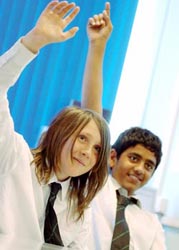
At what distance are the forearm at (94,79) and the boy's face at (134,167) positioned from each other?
0.80 ft

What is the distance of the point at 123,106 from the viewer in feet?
7.11

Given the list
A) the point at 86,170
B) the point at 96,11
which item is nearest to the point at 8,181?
the point at 86,170

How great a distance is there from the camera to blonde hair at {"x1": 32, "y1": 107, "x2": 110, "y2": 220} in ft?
4.25

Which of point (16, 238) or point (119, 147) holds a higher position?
point (119, 147)

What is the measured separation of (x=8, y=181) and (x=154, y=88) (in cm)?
120

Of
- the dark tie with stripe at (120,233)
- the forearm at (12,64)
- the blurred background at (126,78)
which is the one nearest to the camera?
the forearm at (12,64)

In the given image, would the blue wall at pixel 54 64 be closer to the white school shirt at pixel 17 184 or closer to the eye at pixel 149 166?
the eye at pixel 149 166

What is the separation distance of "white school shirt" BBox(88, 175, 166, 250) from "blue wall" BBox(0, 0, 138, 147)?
0.61 meters

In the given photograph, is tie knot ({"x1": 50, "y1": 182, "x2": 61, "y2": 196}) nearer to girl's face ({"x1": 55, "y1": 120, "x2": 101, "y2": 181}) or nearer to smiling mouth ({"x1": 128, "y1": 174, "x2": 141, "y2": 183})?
girl's face ({"x1": 55, "y1": 120, "x2": 101, "y2": 181})

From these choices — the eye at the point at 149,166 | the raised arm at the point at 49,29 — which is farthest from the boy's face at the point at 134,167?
the raised arm at the point at 49,29

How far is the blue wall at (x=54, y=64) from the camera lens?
212cm

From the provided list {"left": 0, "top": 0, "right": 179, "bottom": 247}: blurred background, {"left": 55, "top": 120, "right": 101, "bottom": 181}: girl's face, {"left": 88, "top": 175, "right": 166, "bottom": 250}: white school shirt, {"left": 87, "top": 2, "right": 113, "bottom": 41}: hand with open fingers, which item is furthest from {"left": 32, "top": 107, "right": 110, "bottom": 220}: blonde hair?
{"left": 0, "top": 0, "right": 179, "bottom": 247}: blurred background

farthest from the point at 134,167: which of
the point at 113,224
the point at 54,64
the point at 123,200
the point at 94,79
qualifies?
the point at 54,64

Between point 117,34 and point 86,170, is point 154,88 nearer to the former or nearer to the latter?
point 117,34
